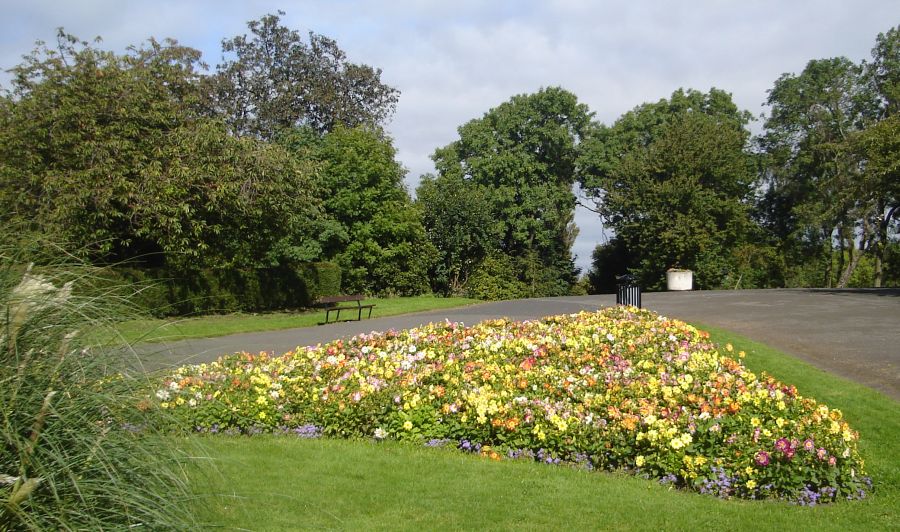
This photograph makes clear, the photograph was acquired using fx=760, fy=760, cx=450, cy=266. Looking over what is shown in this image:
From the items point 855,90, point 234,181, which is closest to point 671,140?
point 855,90

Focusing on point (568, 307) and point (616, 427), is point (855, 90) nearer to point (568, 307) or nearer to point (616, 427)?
point (568, 307)

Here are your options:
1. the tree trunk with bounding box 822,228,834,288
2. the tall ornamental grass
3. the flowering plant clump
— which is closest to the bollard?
the flowering plant clump

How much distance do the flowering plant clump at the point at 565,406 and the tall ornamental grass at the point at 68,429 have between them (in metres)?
0.99

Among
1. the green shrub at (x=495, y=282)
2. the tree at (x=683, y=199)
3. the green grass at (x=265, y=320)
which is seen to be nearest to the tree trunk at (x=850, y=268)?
the tree at (x=683, y=199)

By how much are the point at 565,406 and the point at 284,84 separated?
34.4m

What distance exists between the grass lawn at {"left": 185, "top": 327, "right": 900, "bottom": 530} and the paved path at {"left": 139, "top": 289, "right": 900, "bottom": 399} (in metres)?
1.18

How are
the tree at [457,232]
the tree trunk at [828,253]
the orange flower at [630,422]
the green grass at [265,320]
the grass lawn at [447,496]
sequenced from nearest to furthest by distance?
1. the grass lawn at [447,496]
2. the orange flower at [630,422]
3. the green grass at [265,320]
4. the tree at [457,232]
5. the tree trunk at [828,253]

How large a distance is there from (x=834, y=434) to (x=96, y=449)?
18.6 ft

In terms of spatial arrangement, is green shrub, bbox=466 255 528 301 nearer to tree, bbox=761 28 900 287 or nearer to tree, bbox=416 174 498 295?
tree, bbox=416 174 498 295

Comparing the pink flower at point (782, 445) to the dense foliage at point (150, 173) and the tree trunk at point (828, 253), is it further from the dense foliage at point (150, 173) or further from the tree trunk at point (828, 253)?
the tree trunk at point (828, 253)

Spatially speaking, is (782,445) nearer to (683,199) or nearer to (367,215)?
(367,215)

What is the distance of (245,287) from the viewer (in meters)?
22.8

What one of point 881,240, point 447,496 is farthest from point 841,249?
point 447,496

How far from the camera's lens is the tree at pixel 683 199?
3488cm
